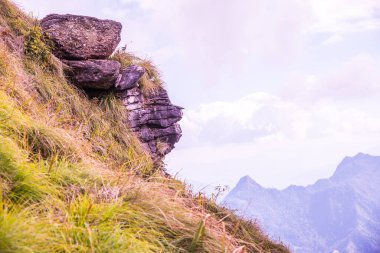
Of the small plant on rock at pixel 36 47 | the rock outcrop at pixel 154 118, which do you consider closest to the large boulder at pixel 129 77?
Result: the rock outcrop at pixel 154 118

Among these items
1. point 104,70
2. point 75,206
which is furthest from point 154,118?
point 75,206

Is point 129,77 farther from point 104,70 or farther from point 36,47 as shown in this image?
point 36,47

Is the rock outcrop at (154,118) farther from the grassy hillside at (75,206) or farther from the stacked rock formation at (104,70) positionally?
the grassy hillside at (75,206)

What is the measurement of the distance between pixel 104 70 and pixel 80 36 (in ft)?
3.58

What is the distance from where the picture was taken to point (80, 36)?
1183cm

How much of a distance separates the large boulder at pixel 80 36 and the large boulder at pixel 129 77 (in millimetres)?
710

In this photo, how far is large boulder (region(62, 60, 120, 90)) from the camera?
37.9 ft

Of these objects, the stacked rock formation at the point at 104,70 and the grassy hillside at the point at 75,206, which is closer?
the grassy hillside at the point at 75,206

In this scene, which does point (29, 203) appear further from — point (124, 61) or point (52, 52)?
point (124, 61)

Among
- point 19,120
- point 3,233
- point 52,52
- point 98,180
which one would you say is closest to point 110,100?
point 52,52

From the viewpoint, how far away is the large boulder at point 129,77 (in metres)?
12.5

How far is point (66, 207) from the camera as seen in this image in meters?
4.02

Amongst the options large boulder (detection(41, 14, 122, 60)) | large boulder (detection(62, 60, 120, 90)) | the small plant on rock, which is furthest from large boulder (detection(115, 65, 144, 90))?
the small plant on rock

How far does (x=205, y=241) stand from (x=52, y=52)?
8.70 metres
